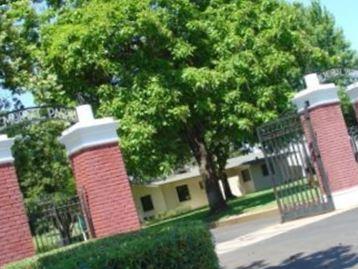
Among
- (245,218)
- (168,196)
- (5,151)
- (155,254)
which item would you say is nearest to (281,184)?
(245,218)

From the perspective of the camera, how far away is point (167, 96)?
22875 mm

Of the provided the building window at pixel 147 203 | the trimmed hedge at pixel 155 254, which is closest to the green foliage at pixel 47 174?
the building window at pixel 147 203

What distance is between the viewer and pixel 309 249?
1170 cm

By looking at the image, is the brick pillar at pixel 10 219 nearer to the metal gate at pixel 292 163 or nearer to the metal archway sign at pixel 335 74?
the metal gate at pixel 292 163

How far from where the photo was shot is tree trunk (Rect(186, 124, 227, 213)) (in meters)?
27.2

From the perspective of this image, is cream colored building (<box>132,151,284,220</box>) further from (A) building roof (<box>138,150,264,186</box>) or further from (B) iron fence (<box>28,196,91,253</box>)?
(B) iron fence (<box>28,196,91,253</box>)

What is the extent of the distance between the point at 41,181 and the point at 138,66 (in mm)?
16948

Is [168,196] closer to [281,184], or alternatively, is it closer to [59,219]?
[281,184]

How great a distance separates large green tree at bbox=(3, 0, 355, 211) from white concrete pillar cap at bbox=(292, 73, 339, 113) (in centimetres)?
454

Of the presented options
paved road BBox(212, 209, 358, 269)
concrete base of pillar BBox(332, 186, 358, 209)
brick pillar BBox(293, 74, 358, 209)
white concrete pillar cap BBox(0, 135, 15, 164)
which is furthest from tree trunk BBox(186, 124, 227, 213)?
white concrete pillar cap BBox(0, 135, 15, 164)

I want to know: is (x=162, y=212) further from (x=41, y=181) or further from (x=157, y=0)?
(x=157, y=0)

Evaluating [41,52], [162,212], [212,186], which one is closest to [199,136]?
[212,186]

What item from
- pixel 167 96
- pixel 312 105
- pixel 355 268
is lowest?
pixel 355 268

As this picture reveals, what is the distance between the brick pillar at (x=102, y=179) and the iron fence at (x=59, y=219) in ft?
1.73
